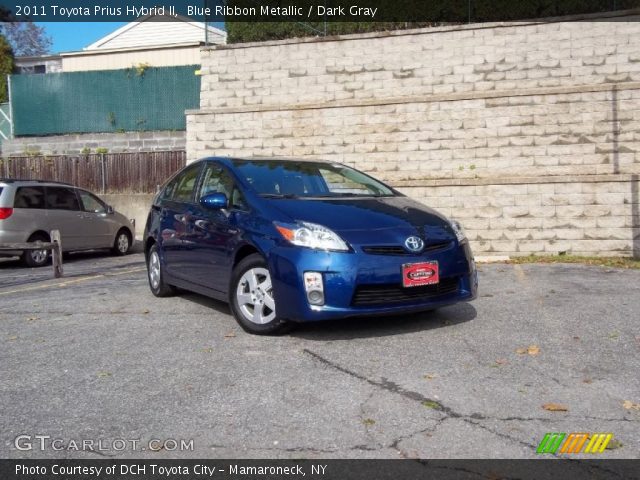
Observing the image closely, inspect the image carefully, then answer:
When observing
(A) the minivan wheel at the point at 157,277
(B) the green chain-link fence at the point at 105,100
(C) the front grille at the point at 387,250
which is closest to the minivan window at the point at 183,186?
(A) the minivan wheel at the point at 157,277

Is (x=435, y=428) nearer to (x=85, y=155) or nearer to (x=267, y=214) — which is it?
(x=267, y=214)

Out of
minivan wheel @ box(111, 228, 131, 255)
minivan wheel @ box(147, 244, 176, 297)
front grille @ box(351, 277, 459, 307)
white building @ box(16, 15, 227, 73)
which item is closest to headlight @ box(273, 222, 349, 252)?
front grille @ box(351, 277, 459, 307)

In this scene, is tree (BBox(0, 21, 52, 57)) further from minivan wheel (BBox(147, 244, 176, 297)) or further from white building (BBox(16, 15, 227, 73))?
minivan wheel (BBox(147, 244, 176, 297))

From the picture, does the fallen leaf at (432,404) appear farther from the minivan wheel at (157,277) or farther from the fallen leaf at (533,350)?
the minivan wheel at (157,277)

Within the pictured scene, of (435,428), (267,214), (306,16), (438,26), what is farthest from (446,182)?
(435,428)

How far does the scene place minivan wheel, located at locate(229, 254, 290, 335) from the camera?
560 cm

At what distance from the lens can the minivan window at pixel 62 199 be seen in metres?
13.4

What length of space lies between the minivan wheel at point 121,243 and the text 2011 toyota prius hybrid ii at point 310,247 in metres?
8.58

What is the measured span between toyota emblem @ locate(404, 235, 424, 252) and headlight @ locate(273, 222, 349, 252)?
1.64ft

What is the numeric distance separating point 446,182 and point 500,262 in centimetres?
176

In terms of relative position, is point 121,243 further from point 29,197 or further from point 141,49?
point 141,49

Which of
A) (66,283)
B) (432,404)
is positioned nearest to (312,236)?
(432,404)

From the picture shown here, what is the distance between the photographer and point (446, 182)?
12.0 meters

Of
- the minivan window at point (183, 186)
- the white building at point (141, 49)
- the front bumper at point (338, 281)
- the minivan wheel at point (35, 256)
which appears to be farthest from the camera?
the white building at point (141, 49)
